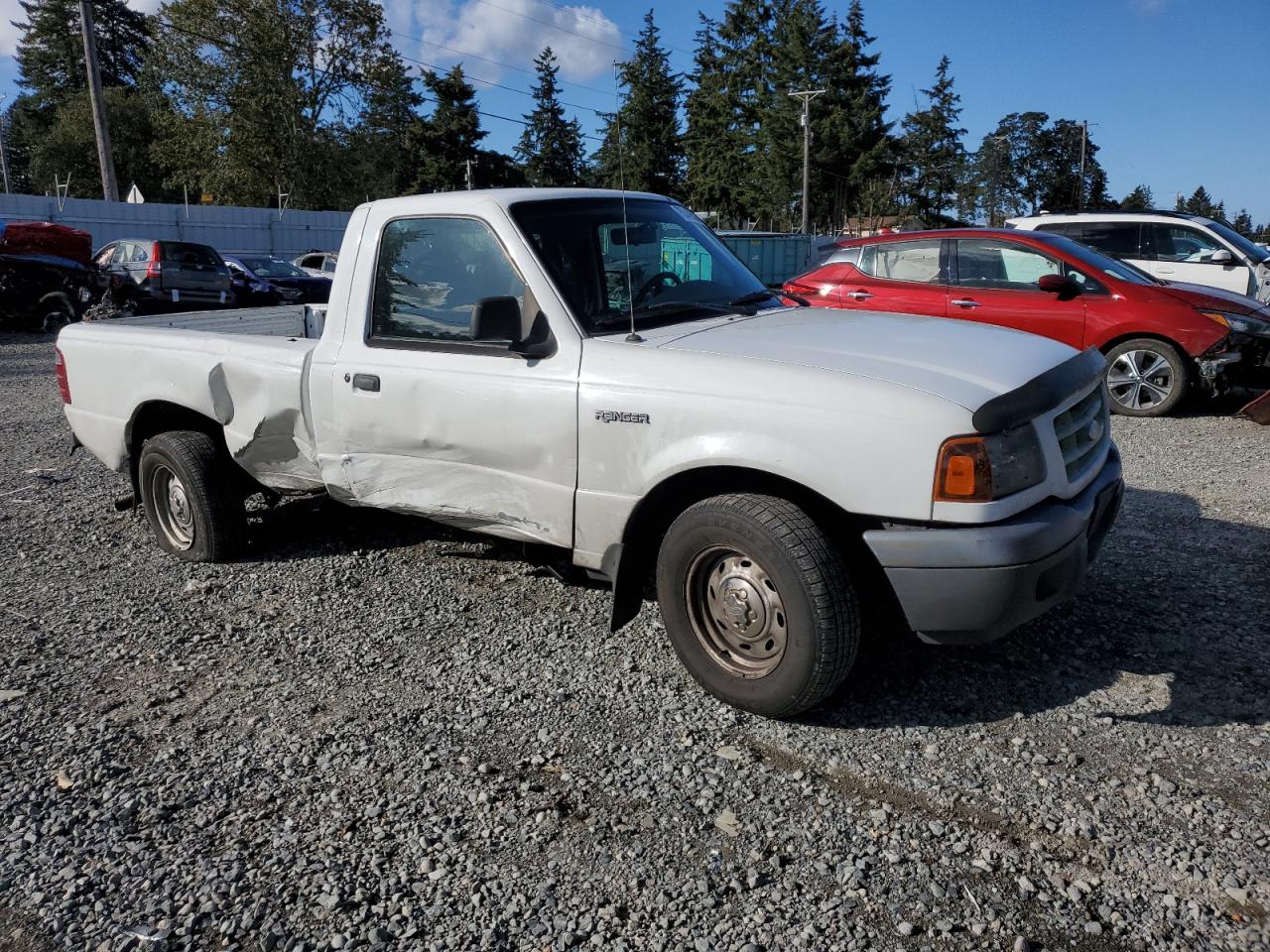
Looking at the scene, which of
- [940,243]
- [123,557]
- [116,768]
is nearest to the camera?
[116,768]

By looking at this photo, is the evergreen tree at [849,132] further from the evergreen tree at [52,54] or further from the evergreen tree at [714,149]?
the evergreen tree at [52,54]

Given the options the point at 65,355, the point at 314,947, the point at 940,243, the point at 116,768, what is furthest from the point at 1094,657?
the point at 940,243

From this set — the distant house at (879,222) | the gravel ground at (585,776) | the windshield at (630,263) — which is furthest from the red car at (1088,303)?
the distant house at (879,222)

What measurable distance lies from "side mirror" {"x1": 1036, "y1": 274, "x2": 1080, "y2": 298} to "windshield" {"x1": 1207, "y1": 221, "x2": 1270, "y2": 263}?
4.33m

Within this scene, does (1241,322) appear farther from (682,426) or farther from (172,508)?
(172,508)

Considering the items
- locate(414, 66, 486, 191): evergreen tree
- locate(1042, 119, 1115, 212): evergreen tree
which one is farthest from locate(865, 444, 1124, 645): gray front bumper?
locate(1042, 119, 1115, 212): evergreen tree

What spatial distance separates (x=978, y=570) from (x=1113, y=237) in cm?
1089

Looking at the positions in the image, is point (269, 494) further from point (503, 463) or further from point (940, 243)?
point (940, 243)

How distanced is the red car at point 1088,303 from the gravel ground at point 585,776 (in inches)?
169

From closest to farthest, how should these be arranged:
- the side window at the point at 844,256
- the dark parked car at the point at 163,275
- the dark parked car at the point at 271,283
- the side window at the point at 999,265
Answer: the side window at the point at 999,265 → the side window at the point at 844,256 → the dark parked car at the point at 163,275 → the dark parked car at the point at 271,283

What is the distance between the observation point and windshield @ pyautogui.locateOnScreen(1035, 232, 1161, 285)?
29.5ft

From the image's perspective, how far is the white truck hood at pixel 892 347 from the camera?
126 inches

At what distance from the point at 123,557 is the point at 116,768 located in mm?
2548

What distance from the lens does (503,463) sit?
393cm
